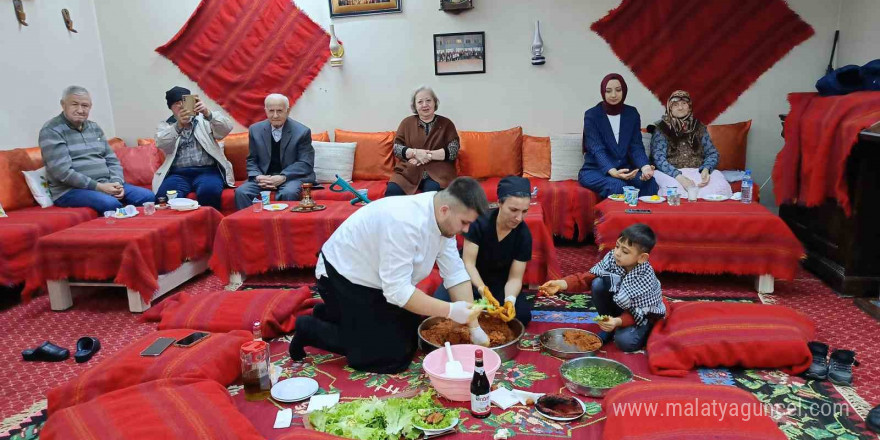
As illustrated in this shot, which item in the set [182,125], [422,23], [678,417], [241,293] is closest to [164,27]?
[182,125]

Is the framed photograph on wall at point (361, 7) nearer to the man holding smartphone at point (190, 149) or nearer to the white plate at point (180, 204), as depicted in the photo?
the man holding smartphone at point (190, 149)

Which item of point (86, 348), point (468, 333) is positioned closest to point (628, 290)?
point (468, 333)

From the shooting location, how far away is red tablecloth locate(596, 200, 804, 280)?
3.30 m

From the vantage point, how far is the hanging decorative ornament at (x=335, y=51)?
527 cm

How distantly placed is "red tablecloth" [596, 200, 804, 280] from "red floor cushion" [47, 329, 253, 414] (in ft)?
7.43

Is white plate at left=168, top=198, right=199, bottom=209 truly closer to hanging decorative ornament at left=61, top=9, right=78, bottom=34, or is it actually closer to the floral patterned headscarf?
hanging decorative ornament at left=61, top=9, right=78, bottom=34

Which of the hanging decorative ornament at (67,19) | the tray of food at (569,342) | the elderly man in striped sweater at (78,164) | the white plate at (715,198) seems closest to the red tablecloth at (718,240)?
the white plate at (715,198)

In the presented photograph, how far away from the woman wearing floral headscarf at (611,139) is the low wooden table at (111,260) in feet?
10.1

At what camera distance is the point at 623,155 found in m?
4.54

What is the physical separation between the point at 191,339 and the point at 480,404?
1315 mm

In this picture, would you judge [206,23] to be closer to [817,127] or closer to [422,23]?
[422,23]

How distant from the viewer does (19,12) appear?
15.2 ft

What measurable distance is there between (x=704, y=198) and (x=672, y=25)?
6.07 ft

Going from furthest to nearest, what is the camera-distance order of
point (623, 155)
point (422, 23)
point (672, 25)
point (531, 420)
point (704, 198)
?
point (422, 23), point (672, 25), point (623, 155), point (704, 198), point (531, 420)
